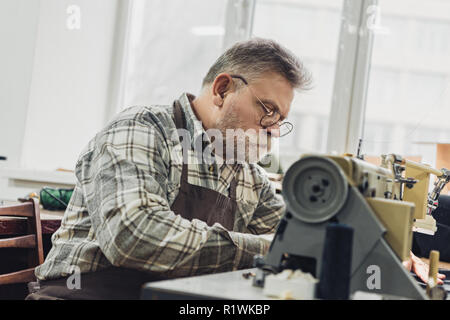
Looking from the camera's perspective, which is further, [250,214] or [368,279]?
[250,214]

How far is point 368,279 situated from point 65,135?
8.77 feet

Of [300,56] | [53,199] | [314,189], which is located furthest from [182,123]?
[300,56]

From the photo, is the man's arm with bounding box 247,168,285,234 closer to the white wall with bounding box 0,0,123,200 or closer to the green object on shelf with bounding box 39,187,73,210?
the green object on shelf with bounding box 39,187,73,210

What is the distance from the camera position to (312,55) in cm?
320

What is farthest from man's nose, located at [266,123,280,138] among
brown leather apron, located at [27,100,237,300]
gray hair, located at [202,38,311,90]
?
brown leather apron, located at [27,100,237,300]

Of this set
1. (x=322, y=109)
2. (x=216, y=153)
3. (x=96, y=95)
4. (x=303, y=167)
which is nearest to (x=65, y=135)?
(x=96, y=95)

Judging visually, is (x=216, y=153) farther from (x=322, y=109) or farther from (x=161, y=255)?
(x=322, y=109)

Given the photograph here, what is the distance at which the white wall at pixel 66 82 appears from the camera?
3.00m

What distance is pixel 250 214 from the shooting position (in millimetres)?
1589

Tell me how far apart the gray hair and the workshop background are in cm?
155

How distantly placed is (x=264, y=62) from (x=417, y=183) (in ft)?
1.92

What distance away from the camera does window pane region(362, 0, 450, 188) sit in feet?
9.92
